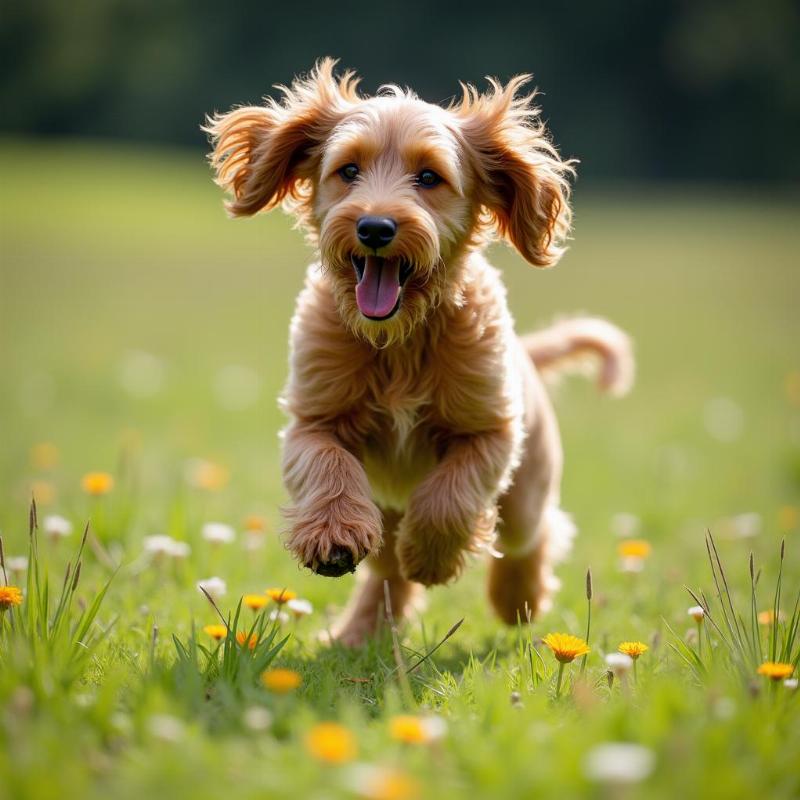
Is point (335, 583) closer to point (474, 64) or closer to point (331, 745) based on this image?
point (331, 745)

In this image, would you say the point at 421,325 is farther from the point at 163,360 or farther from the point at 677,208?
the point at 677,208

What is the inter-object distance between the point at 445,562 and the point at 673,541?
6.89 feet

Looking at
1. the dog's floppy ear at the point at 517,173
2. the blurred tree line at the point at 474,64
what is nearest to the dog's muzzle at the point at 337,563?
the dog's floppy ear at the point at 517,173

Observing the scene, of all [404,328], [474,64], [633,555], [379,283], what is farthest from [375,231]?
[474,64]

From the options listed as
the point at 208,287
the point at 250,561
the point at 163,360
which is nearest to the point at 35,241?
the point at 208,287

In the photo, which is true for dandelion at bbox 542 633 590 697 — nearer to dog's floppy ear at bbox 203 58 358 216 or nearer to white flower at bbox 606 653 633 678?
white flower at bbox 606 653 633 678

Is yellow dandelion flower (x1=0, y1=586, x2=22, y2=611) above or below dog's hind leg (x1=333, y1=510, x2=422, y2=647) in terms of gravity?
above

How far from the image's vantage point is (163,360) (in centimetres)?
1042

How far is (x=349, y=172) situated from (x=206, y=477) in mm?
2092

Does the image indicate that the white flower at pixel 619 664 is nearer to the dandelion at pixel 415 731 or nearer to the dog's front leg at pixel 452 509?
the dandelion at pixel 415 731

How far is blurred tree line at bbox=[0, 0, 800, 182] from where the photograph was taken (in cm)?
4191

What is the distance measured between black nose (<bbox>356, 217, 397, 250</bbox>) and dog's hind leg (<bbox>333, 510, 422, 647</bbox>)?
48.7 inches

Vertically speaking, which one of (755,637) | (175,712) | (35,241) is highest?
(755,637)

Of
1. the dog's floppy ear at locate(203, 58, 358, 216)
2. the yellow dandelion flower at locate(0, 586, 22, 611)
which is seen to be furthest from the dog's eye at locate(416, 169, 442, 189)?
the yellow dandelion flower at locate(0, 586, 22, 611)
